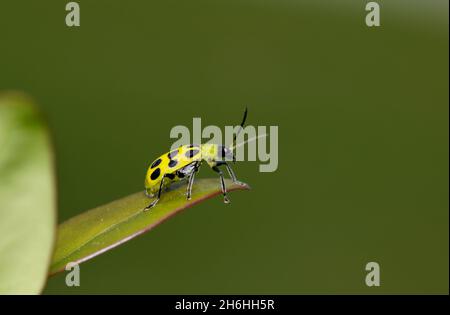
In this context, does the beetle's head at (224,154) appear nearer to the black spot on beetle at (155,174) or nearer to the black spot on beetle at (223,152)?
the black spot on beetle at (223,152)

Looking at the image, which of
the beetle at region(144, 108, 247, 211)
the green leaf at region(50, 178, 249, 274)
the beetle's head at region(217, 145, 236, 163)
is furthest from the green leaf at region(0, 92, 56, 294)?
the beetle's head at region(217, 145, 236, 163)

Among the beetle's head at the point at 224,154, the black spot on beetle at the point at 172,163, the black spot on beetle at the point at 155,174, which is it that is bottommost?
the black spot on beetle at the point at 155,174

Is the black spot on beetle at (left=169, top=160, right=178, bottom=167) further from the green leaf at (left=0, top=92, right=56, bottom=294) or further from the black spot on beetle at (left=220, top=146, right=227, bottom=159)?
the green leaf at (left=0, top=92, right=56, bottom=294)

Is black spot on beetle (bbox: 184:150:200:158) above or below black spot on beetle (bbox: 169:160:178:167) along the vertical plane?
above

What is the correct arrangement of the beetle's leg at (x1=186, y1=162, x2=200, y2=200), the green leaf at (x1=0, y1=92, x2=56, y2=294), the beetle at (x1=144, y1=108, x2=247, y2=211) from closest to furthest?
the green leaf at (x1=0, y1=92, x2=56, y2=294) < the beetle's leg at (x1=186, y1=162, x2=200, y2=200) < the beetle at (x1=144, y1=108, x2=247, y2=211)

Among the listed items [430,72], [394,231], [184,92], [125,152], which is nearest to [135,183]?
[125,152]

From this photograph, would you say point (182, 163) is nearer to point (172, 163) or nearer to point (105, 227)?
point (172, 163)

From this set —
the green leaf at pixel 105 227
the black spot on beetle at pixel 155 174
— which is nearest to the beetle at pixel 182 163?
the black spot on beetle at pixel 155 174
